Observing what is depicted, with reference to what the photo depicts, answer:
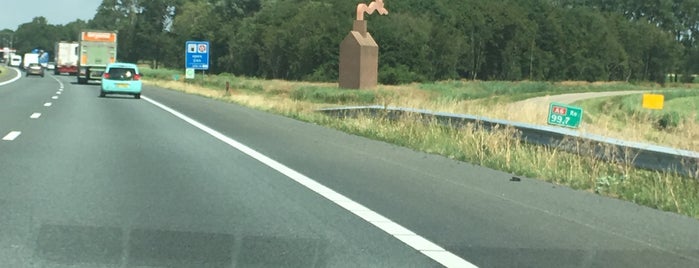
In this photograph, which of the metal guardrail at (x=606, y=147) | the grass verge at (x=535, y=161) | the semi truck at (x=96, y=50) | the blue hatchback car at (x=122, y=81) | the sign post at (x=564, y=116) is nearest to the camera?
the grass verge at (x=535, y=161)

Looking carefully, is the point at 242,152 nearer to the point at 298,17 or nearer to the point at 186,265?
the point at 186,265

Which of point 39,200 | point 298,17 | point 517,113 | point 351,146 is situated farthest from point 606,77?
point 39,200

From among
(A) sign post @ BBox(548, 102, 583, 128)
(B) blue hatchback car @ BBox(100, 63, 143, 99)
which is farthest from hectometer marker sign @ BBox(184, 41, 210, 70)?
(A) sign post @ BBox(548, 102, 583, 128)

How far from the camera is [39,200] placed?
966 cm

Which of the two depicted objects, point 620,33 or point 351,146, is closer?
point 351,146

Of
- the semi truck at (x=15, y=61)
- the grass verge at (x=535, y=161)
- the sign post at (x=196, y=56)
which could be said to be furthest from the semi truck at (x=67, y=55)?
the semi truck at (x=15, y=61)

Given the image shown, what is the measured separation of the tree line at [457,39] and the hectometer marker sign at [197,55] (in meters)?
42.5

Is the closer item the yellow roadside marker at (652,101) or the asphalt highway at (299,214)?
the asphalt highway at (299,214)

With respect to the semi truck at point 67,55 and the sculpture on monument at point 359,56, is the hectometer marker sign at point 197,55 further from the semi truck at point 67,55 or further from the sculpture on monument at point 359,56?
the semi truck at point 67,55

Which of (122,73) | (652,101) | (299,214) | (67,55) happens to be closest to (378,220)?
(299,214)

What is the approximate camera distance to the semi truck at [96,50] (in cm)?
6338

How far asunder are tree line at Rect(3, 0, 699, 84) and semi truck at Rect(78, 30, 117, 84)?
141 feet

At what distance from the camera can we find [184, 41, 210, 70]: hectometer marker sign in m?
60.2

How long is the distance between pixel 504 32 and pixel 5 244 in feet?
401
